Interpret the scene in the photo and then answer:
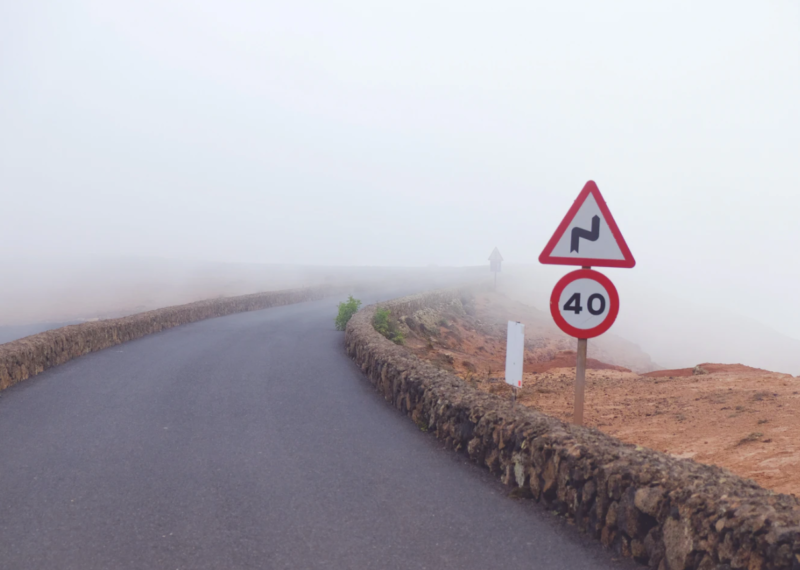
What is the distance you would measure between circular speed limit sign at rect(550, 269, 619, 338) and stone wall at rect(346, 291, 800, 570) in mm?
931

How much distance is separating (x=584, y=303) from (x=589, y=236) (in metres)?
0.62

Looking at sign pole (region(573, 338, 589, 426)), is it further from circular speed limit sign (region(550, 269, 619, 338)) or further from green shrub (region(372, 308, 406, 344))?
green shrub (region(372, 308, 406, 344))

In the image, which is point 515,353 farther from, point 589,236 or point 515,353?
point 589,236

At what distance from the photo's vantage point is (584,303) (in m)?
5.70

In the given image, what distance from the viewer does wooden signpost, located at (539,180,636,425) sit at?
5.64 m

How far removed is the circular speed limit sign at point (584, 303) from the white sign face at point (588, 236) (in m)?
0.19

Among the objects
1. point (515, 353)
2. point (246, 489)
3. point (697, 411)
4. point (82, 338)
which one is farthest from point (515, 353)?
point (82, 338)

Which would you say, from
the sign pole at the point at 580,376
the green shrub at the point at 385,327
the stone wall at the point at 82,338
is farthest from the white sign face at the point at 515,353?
the green shrub at the point at 385,327

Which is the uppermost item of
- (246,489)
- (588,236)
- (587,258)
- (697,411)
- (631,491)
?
(588,236)

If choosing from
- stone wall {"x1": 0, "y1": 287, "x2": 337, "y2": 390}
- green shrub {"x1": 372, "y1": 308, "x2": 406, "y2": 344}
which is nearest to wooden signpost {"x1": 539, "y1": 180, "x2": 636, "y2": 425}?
stone wall {"x1": 0, "y1": 287, "x2": 337, "y2": 390}

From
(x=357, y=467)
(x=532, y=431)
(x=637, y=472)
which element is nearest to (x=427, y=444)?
(x=357, y=467)

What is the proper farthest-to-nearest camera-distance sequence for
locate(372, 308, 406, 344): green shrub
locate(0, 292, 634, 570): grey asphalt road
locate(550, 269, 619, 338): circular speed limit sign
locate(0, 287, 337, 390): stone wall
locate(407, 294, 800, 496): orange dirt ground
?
locate(372, 308, 406, 344): green shrub < locate(0, 287, 337, 390): stone wall < locate(407, 294, 800, 496): orange dirt ground < locate(550, 269, 619, 338): circular speed limit sign < locate(0, 292, 634, 570): grey asphalt road

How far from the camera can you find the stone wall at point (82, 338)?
1121 cm

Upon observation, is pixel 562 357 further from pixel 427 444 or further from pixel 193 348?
pixel 427 444
